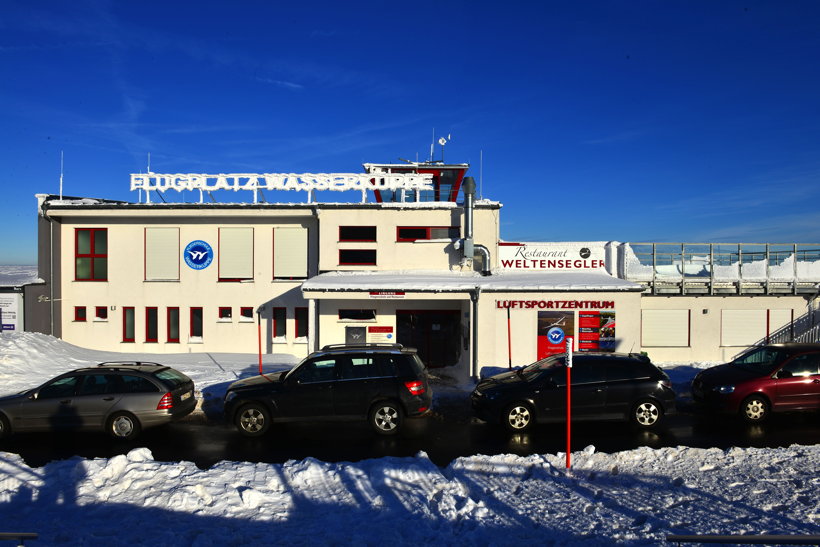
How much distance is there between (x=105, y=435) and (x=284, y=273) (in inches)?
414

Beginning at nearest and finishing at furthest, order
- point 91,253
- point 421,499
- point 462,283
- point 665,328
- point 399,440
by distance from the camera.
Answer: point 421,499
point 399,440
point 462,283
point 665,328
point 91,253

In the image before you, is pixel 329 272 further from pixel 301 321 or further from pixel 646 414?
pixel 646 414

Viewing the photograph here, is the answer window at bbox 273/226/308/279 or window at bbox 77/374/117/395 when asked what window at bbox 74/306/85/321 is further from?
window at bbox 77/374/117/395

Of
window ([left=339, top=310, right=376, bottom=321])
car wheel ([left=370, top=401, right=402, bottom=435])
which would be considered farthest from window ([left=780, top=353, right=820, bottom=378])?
window ([left=339, top=310, right=376, bottom=321])

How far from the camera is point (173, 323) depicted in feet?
66.8

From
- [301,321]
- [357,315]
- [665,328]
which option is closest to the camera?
[665,328]

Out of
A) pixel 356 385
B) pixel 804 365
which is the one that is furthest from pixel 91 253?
pixel 804 365

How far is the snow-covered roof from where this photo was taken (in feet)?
53.2

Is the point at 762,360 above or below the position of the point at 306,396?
above

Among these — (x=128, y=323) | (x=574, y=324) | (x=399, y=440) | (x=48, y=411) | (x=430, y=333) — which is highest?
(x=574, y=324)

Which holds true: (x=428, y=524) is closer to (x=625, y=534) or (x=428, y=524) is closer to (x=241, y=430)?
(x=625, y=534)

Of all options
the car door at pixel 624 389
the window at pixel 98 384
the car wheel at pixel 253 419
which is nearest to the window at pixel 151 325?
the window at pixel 98 384

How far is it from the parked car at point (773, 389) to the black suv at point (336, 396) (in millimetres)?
6427

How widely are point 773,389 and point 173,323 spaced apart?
1968 cm
